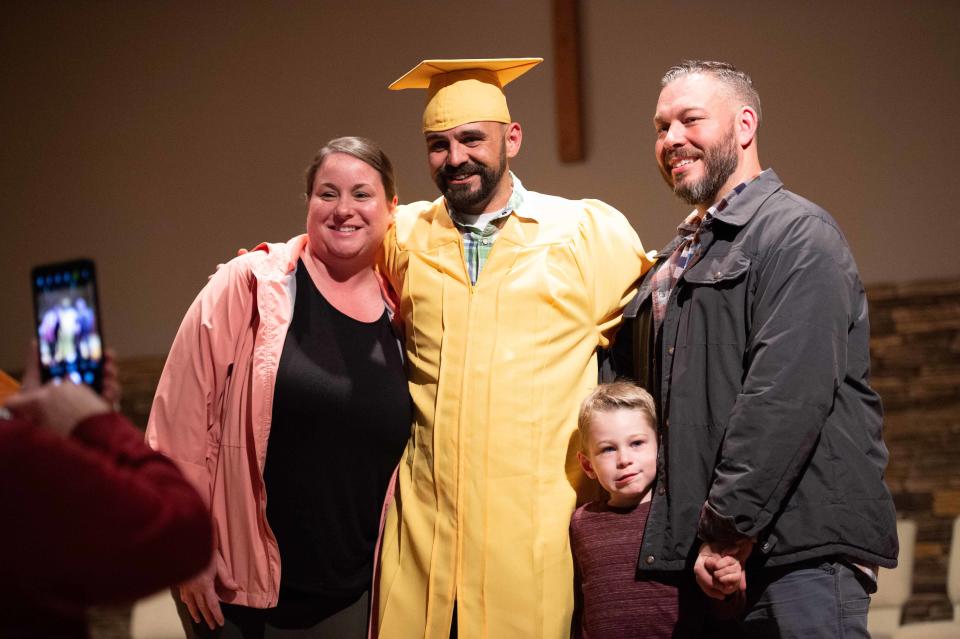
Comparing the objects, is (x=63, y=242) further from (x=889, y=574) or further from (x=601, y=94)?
(x=889, y=574)

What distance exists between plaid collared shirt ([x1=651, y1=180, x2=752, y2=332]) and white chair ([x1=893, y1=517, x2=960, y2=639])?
7.36 ft

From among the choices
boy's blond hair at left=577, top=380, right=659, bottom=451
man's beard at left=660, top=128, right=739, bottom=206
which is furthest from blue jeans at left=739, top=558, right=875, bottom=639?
man's beard at left=660, top=128, right=739, bottom=206

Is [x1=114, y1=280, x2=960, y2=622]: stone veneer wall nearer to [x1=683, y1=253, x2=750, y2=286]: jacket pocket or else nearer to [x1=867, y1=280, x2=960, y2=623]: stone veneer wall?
[x1=867, y1=280, x2=960, y2=623]: stone veneer wall

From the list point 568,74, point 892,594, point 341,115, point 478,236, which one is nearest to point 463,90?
point 478,236

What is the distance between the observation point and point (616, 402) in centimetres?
245

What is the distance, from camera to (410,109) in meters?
5.01

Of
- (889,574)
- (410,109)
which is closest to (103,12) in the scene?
Result: (410,109)

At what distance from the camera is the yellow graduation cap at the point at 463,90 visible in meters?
2.72

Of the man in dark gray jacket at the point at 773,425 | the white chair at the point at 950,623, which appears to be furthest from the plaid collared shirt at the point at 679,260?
the white chair at the point at 950,623

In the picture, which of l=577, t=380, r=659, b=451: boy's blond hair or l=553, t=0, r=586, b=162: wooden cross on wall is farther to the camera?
l=553, t=0, r=586, b=162: wooden cross on wall

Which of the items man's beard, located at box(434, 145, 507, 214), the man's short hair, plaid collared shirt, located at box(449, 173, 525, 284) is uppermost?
the man's short hair

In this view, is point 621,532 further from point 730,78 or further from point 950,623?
point 950,623

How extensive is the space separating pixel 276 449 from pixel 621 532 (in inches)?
35.2

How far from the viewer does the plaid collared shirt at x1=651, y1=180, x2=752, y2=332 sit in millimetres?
2412
